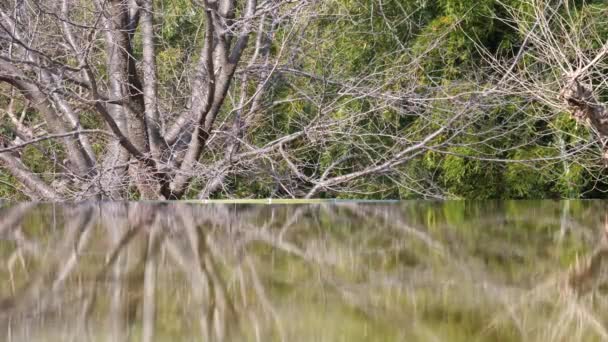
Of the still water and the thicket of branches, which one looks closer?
the still water

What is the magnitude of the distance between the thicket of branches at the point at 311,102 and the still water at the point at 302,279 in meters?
3.64

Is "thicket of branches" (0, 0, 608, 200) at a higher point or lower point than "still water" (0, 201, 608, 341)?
higher

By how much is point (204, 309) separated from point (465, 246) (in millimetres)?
325

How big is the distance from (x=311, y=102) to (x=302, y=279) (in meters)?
5.19

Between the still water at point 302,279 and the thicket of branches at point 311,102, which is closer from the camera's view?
the still water at point 302,279

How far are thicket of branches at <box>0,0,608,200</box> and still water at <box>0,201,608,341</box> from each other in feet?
12.0

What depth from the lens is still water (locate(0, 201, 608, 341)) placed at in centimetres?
41

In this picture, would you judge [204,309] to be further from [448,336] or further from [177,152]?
[177,152]

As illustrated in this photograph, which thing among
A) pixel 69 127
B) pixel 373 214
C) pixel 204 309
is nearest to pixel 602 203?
pixel 373 214

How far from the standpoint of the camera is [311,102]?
225 inches

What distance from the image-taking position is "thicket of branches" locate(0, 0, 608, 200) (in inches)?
197

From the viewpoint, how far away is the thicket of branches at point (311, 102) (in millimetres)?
4996

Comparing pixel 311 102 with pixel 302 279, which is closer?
pixel 302 279

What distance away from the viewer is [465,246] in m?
0.72
